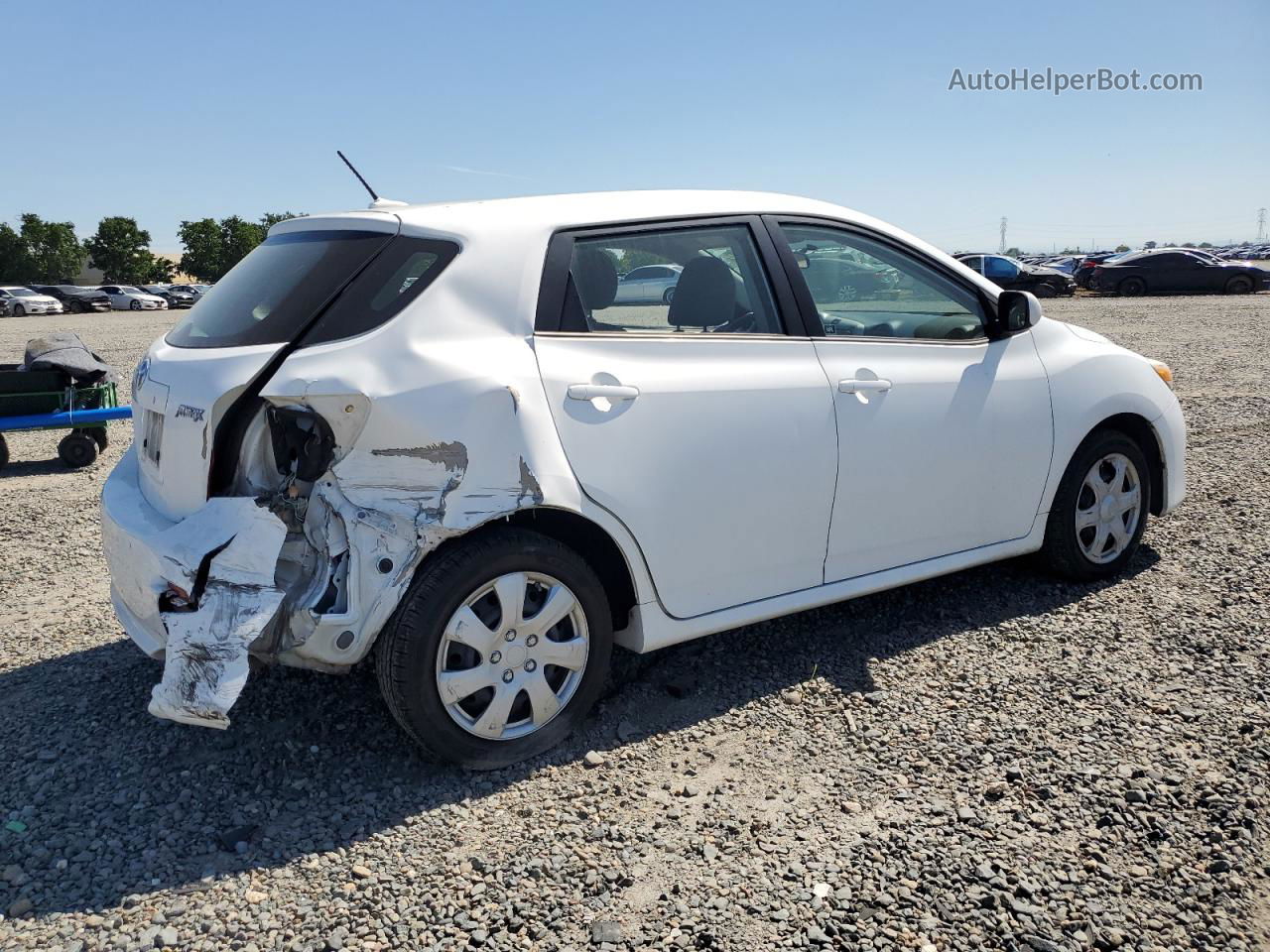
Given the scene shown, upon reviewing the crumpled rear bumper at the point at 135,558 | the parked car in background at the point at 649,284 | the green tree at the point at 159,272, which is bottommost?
the crumpled rear bumper at the point at 135,558

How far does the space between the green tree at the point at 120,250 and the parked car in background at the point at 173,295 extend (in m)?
35.0

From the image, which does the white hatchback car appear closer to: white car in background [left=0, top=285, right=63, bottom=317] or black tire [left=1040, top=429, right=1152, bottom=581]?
black tire [left=1040, top=429, right=1152, bottom=581]

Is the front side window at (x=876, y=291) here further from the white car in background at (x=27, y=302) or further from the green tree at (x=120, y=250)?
the green tree at (x=120, y=250)

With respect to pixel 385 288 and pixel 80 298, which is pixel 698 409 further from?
pixel 80 298

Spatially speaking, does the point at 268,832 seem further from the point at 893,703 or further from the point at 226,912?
the point at 893,703

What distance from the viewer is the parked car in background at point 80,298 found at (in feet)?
166

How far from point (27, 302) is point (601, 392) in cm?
5078

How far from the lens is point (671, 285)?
12.1 feet

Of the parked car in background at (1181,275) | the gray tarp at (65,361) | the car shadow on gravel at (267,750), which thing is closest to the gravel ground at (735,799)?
the car shadow on gravel at (267,750)

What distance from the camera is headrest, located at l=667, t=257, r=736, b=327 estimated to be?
12.0 ft

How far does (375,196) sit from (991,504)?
2860 millimetres

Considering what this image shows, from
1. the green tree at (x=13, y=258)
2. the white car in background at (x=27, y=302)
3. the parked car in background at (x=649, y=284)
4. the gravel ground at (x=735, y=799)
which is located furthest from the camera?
Answer: the green tree at (x=13, y=258)

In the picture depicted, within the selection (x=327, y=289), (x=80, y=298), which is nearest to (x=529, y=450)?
(x=327, y=289)

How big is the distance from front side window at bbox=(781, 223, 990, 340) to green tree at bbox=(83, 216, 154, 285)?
98217 millimetres
